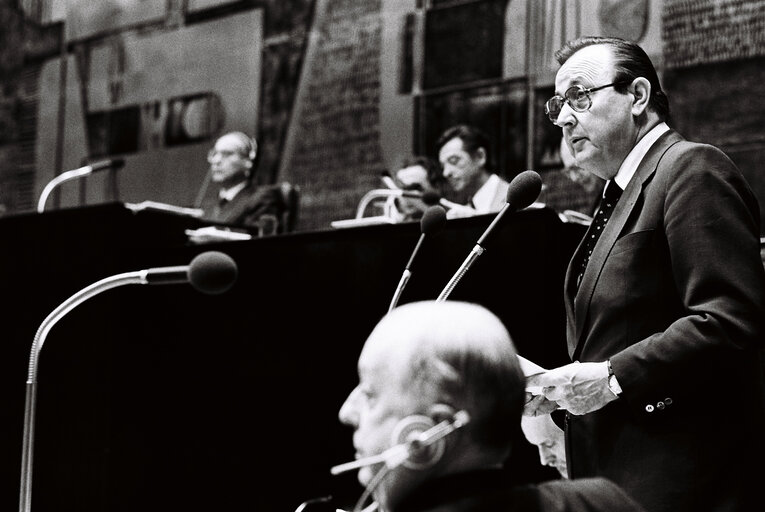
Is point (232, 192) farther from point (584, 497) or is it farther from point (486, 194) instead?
point (584, 497)

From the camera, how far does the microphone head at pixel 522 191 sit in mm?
2660

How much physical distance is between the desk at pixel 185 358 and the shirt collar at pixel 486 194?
1.66 metres

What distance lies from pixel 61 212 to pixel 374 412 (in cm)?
419

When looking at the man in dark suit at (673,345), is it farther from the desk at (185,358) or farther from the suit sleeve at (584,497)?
the desk at (185,358)

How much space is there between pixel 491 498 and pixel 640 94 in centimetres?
153

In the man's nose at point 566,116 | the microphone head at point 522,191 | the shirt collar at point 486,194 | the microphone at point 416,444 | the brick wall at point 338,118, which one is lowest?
the microphone at point 416,444

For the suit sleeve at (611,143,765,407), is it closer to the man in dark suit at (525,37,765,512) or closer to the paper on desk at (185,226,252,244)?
the man in dark suit at (525,37,765,512)

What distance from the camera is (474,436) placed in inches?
61.2

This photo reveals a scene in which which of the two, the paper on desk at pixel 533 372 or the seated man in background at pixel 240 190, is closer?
the paper on desk at pixel 533 372

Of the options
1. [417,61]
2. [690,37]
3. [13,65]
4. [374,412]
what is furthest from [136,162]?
[374,412]

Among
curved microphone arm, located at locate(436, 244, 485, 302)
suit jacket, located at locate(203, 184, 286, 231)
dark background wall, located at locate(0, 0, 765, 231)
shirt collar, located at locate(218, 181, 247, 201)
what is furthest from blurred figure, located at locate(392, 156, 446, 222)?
curved microphone arm, located at locate(436, 244, 485, 302)

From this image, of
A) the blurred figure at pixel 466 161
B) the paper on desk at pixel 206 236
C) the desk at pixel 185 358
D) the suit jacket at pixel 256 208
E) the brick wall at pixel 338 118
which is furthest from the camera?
the brick wall at pixel 338 118

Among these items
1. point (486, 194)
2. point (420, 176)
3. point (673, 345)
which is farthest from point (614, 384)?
point (420, 176)

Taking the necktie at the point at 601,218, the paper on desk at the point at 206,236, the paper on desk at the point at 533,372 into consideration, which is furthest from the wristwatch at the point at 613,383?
the paper on desk at the point at 206,236
